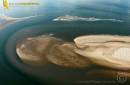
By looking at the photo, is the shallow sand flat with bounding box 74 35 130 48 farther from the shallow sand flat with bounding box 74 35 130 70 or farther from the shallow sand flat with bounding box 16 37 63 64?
the shallow sand flat with bounding box 16 37 63 64

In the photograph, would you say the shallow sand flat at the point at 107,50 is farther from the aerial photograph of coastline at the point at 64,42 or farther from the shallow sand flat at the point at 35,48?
the shallow sand flat at the point at 35,48

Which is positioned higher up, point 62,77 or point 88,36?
point 88,36

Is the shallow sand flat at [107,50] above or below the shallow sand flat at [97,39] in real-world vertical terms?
below

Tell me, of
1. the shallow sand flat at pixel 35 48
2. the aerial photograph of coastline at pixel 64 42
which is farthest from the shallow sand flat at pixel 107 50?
the shallow sand flat at pixel 35 48

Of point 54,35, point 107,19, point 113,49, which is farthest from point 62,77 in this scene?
point 107,19

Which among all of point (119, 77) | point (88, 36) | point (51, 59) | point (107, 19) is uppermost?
point (107, 19)

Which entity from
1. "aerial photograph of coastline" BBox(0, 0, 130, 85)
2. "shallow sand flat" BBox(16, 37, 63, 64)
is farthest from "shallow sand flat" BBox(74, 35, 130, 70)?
"shallow sand flat" BBox(16, 37, 63, 64)

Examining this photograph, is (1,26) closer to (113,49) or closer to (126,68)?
(113,49)
